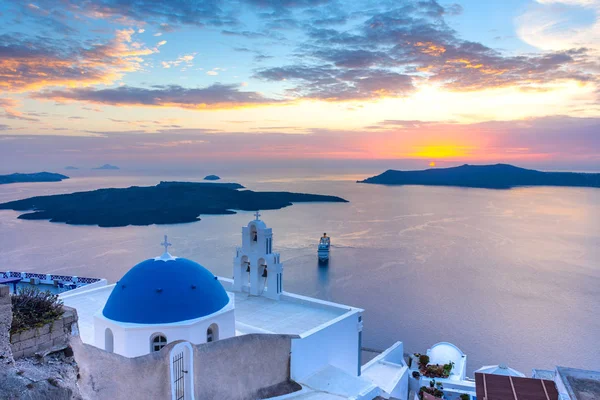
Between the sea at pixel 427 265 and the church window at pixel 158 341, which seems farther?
the sea at pixel 427 265

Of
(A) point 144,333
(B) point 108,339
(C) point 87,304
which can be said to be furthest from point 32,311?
(C) point 87,304

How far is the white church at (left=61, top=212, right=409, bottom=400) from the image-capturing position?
7.90 metres

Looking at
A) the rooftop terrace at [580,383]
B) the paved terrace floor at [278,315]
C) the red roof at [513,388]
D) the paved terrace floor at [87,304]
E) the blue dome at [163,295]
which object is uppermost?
the blue dome at [163,295]

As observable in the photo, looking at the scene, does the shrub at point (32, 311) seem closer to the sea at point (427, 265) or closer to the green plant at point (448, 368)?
the green plant at point (448, 368)

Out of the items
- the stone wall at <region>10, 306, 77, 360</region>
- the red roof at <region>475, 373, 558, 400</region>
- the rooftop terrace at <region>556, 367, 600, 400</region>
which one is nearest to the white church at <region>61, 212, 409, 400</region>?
the red roof at <region>475, 373, 558, 400</region>

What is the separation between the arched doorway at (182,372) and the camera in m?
7.02

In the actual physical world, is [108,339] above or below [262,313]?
above

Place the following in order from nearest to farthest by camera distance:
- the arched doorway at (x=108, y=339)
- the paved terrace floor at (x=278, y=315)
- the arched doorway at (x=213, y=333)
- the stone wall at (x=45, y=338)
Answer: the stone wall at (x=45, y=338), the arched doorway at (x=108, y=339), the arched doorway at (x=213, y=333), the paved terrace floor at (x=278, y=315)

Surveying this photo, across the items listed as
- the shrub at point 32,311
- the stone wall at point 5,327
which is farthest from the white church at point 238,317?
the stone wall at point 5,327

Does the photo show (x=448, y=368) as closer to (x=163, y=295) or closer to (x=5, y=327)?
(x=163, y=295)

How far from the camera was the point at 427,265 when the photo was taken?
32438 mm

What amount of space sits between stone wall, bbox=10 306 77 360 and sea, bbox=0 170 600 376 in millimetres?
16610

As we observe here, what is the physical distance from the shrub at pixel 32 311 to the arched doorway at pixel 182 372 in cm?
285

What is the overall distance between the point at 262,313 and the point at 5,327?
26.3 feet
